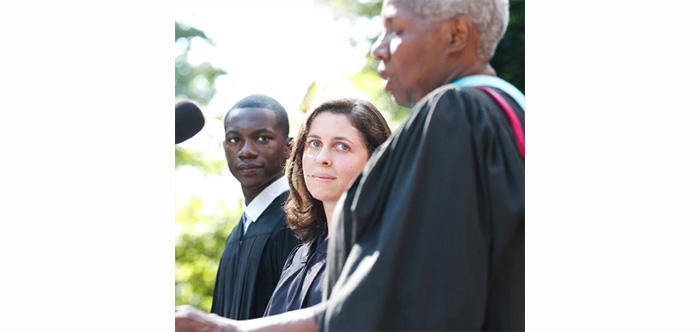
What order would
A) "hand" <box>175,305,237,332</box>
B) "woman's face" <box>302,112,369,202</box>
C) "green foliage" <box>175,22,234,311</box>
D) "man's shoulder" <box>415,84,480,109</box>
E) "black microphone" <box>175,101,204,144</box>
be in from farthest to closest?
"green foliage" <box>175,22,234,311</box> < "black microphone" <box>175,101,204,144</box> < "woman's face" <box>302,112,369,202</box> < "hand" <box>175,305,237,332</box> < "man's shoulder" <box>415,84,480,109</box>

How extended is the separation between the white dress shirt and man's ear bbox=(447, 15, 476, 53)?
2.18 meters

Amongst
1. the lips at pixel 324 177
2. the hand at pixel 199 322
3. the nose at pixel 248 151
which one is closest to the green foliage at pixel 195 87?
the nose at pixel 248 151

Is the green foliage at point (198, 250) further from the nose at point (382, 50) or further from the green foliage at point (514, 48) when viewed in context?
the nose at point (382, 50)

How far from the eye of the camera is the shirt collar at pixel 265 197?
4832 mm

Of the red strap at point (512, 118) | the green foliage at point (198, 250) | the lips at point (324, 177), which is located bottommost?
the green foliage at point (198, 250)

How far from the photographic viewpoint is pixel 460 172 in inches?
98.8

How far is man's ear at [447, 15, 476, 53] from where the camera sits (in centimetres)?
273

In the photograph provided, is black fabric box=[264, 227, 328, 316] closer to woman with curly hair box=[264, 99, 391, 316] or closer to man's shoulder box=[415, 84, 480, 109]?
woman with curly hair box=[264, 99, 391, 316]

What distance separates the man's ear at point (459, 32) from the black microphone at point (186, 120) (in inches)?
77.9

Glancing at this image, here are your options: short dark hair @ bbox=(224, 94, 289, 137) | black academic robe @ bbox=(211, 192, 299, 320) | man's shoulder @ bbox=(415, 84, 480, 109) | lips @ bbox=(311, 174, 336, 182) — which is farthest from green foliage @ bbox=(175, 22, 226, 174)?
man's shoulder @ bbox=(415, 84, 480, 109)

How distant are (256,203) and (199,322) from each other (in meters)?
1.91
